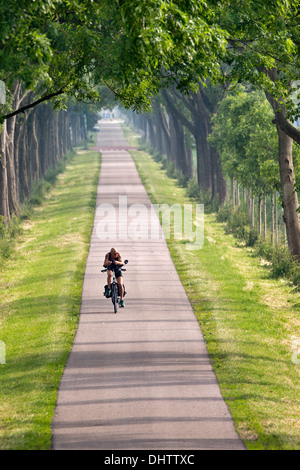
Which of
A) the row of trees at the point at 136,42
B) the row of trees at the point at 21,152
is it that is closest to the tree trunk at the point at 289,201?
the row of trees at the point at 136,42

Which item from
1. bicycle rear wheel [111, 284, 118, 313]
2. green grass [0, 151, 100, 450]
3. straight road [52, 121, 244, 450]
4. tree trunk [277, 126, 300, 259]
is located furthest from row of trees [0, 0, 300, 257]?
straight road [52, 121, 244, 450]

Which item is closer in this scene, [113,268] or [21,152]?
[113,268]

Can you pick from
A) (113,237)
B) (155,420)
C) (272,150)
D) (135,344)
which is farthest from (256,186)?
(155,420)

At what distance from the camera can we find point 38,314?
21.1 m

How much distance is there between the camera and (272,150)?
31.7 metres

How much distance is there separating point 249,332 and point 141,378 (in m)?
4.79

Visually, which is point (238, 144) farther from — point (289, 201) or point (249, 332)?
point (249, 332)

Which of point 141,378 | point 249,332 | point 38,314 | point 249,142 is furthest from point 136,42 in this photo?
point 249,142

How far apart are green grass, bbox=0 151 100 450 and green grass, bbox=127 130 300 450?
308 cm

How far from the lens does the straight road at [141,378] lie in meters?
11.9
